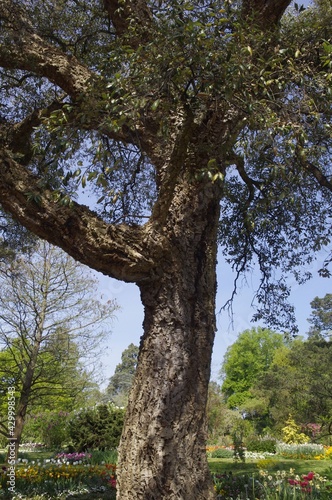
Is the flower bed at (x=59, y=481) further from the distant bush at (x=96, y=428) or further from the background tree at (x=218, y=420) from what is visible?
the background tree at (x=218, y=420)

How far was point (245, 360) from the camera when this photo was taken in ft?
169

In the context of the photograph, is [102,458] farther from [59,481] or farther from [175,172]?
[175,172]

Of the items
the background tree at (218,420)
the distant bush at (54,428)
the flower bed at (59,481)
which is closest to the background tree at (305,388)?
the background tree at (218,420)

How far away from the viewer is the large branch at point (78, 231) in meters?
3.77

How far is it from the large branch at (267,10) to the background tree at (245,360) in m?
47.9

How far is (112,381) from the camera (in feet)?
232

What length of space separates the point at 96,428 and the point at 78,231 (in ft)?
35.0

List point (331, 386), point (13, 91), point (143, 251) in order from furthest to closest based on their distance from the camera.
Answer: point (331, 386)
point (13, 91)
point (143, 251)

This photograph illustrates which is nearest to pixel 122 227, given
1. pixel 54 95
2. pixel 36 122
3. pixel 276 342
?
pixel 36 122

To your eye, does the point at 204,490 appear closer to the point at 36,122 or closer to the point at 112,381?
the point at 36,122

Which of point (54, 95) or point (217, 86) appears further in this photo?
point (54, 95)

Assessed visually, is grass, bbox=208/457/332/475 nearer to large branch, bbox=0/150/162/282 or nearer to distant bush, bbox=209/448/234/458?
distant bush, bbox=209/448/234/458

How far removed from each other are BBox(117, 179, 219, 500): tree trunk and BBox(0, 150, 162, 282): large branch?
0.34 m

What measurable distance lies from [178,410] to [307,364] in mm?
25330
